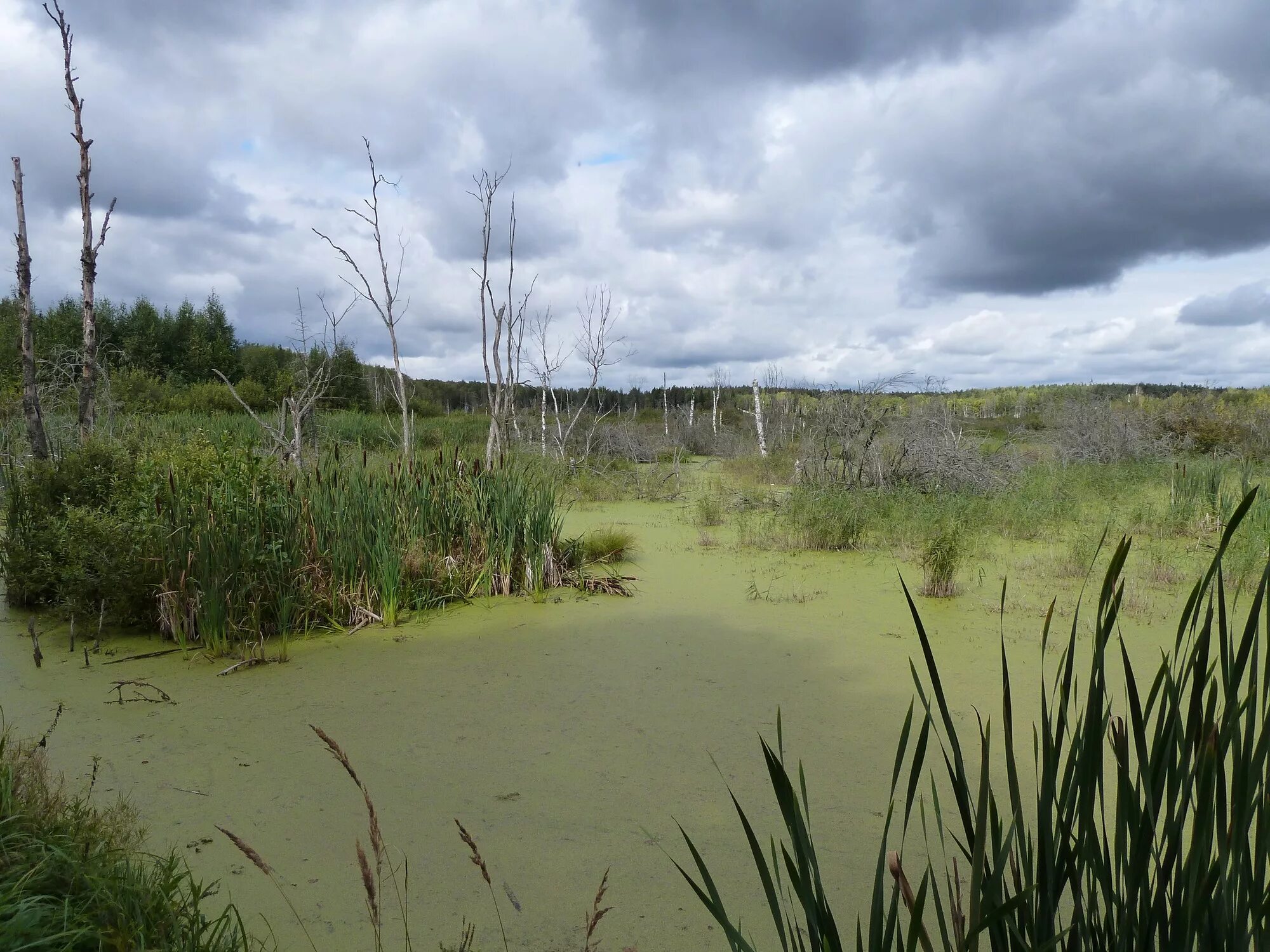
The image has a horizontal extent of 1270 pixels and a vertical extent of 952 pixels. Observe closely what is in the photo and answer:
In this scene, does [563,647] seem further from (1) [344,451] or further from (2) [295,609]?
(1) [344,451]

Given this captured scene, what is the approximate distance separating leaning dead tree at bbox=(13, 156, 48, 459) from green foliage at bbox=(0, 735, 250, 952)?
16.1ft

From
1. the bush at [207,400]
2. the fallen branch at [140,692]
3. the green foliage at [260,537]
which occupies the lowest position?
the fallen branch at [140,692]

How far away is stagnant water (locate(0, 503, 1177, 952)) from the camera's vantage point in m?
2.10

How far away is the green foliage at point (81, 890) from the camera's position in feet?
4.76

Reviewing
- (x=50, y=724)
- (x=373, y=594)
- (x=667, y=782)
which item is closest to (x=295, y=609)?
(x=373, y=594)

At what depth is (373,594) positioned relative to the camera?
15.2ft

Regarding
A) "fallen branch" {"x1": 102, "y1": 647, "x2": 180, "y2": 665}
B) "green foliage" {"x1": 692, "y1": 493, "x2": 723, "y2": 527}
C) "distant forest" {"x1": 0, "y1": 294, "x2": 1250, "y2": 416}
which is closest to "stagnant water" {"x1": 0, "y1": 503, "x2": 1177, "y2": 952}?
"fallen branch" {"x1": 102, "y1": 647, "x2": 180, "y2": 665}

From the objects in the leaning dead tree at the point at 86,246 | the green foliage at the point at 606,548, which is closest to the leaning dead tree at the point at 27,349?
the leaning dead tree at the point at 86,246

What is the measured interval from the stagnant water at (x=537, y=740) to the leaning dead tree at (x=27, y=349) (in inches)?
82.9

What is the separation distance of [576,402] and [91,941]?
31953mm

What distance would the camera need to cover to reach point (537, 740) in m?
3.04

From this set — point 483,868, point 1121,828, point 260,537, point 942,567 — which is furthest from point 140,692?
point 942,567

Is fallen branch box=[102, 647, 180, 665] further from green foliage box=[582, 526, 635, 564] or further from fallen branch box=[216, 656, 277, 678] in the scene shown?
green foliage box=[582, 526, 635, 564]

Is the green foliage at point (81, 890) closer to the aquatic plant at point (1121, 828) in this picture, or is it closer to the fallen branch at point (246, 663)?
the aquatic plant at point (1121, 828)
